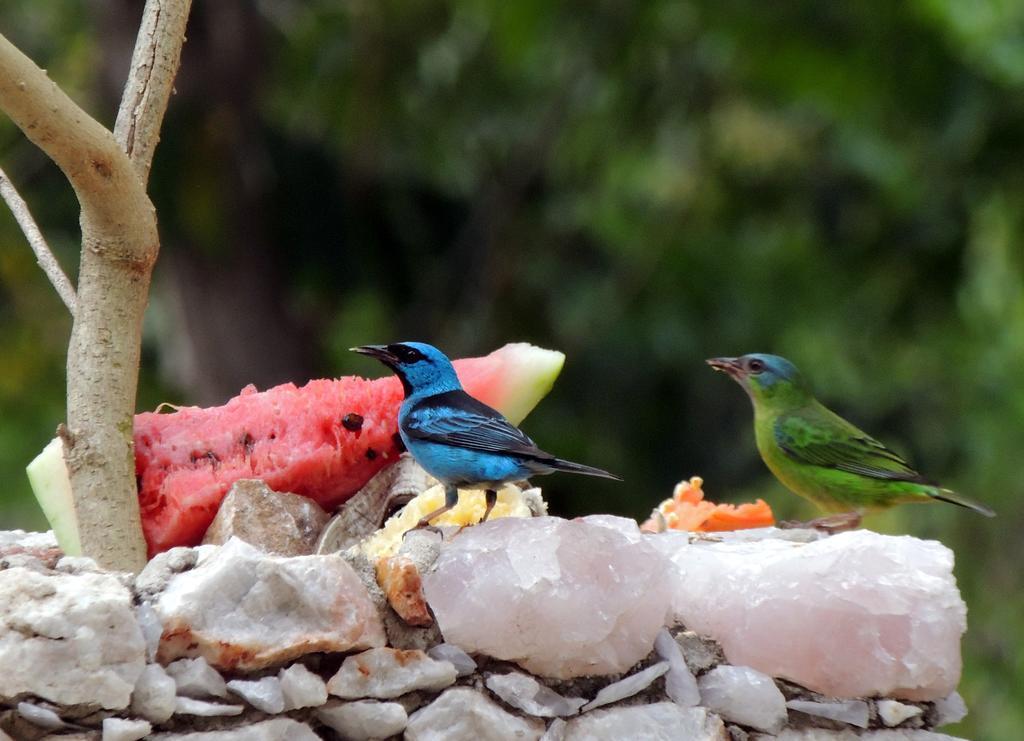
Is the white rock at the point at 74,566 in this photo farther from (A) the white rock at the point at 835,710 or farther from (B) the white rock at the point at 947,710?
(B) the white rock at the point at 947,710

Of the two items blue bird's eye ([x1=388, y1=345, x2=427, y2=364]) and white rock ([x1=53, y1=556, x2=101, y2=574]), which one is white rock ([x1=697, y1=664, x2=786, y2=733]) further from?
white rock ([x1=53, y1=556, x2=101, y2=574])

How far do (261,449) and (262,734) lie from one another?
961 millimetres

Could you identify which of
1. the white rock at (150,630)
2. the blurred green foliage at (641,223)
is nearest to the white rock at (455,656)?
the white rock at (150,630)

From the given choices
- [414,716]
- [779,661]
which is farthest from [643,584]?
[414,716]

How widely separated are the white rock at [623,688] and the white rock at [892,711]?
0.44 m

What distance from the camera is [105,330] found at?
270 cm

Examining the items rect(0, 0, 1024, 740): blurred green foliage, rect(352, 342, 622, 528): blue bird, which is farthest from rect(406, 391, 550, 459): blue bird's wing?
rect(0, 0, 1024, 740): blurred green foliage

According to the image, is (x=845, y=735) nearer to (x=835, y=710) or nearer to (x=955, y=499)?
(x=835, y=710)


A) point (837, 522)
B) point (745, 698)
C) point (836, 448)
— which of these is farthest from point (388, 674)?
point (836, 448)

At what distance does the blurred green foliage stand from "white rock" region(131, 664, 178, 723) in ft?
21.6

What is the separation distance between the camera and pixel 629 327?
1101 centimetres

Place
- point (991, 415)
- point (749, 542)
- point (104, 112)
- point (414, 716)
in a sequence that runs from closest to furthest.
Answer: point (414, 716) → point (749, 542) → point (104, 112) → point (991, 415)

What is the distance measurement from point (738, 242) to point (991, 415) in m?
2.45

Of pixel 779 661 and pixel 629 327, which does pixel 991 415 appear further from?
Answer: pixel 779 661
